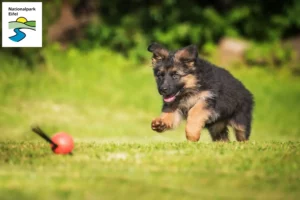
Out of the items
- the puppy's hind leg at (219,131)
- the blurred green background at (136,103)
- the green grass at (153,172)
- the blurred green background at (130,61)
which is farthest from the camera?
the blurred green background at (130,61)

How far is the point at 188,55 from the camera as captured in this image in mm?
9484

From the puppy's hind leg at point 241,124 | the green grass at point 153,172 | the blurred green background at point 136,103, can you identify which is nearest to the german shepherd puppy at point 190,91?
the puppy's hind leg at point 241,124

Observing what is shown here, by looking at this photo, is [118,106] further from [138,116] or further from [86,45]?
[86,45]

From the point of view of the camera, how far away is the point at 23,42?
1869 centimetres

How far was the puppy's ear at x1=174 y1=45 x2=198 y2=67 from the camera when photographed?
9.47 meters

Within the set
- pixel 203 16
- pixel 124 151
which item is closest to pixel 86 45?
pixel 203 16

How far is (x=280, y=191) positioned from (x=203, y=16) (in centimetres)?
1982

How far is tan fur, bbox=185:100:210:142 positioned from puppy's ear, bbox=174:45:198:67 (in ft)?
2.30

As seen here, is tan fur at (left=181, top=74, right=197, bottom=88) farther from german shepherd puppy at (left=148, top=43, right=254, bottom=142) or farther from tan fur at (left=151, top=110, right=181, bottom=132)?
tan fur at (left=151, top=110, right=181, bottom=132)

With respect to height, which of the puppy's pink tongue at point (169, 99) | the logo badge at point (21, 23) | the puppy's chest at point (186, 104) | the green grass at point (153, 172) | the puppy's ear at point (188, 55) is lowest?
the green grass at point (153, 172)

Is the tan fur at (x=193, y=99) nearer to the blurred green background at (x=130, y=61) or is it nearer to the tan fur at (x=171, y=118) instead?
the tan fur at (x=171, y=118)

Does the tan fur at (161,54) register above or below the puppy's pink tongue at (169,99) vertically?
above

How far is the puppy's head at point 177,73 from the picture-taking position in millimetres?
9383

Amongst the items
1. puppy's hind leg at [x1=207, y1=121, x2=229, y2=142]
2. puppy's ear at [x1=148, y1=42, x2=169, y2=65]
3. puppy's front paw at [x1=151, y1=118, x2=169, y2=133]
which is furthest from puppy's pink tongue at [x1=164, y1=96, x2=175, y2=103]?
puppy's hind leg at [x1=207, y1=121, x2=229, y2=142]
